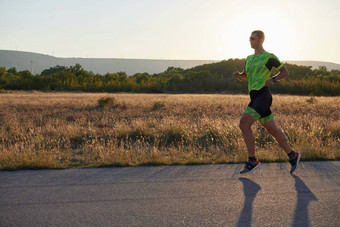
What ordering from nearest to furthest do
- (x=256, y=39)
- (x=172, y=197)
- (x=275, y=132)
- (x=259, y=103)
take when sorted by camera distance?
1. (x=172, y=197)
2. (x=259, y=103)
3. (x=256, y=39)
4. (x=275, y=132)

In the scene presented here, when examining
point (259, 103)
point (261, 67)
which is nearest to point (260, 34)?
point (261, 67)

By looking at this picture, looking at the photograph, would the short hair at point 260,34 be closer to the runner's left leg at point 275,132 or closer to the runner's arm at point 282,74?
the runner's arm at point 282,74

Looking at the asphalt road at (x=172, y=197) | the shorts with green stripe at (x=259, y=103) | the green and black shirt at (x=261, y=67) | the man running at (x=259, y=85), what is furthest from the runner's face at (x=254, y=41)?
the asphalt road at (x=172, y=197)

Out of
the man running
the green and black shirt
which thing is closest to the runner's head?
the man running

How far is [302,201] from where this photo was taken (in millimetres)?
4105

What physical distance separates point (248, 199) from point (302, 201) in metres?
0.59

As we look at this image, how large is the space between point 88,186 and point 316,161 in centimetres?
395

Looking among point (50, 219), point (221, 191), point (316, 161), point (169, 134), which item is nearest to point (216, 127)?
point (169, 134)

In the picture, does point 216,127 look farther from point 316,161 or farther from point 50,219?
point 50,219

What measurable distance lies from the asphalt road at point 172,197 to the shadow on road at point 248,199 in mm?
10

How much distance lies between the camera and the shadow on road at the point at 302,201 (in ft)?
11.5

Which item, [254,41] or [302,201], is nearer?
[302,201]

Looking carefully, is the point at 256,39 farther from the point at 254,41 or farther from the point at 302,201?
the point at 302,201

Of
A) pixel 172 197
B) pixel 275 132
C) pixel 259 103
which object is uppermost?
pixel 259 103
